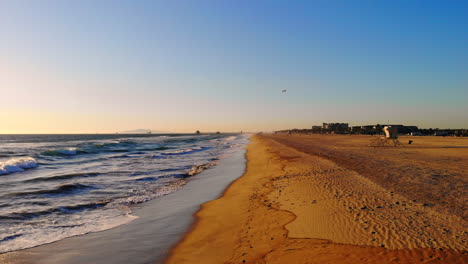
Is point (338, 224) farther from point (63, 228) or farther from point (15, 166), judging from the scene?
point (15, 166)

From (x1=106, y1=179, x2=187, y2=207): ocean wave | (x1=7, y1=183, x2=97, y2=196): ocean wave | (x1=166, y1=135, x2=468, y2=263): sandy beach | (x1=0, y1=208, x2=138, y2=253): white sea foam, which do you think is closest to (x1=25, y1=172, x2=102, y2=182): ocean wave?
(x1=7, y1=183, x2=97, y2=196): ocean wave

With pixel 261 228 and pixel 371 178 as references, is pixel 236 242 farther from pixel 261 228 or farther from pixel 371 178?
pixel 371 178

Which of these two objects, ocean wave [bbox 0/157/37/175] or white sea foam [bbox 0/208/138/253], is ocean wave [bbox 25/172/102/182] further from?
white sea foam [bbox 0/208/138/253]

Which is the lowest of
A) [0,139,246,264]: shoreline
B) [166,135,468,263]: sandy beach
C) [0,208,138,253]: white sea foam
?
[0,208,138,253]: white sea foam

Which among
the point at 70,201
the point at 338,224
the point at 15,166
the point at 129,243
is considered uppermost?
the point at 338,224

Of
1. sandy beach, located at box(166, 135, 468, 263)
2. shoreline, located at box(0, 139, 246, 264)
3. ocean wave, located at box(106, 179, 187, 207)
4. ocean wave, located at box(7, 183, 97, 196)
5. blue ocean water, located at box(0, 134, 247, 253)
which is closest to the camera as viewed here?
sandy beach, located at box(166, 135, 468, 263)

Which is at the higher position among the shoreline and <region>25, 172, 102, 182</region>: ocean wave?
the shoreline

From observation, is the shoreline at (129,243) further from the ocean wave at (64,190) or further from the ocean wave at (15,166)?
the ocean wave at (15,166)

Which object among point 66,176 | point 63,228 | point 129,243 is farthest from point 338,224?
point 66,176

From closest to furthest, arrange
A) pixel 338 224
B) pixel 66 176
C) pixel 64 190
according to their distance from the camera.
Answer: pixel 338 224
pixel 64 190
pixel 66 176

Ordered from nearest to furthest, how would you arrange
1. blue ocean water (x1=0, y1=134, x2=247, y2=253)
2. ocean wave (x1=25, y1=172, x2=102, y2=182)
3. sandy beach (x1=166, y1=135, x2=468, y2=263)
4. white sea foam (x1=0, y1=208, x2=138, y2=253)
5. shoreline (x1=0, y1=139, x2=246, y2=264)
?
sandy beach (x1=166, y1=135, x2=468, y2=263), shoreline (x1=0, y1=139, x2=246, y2=264), white sea foam (x1=0, y1=208, x2=138, y2=253), blue ocean water (x1=0, y1=134, x2=247, y2=253), ocean wave (x1=25, y1=172, x2=102, y2=182)

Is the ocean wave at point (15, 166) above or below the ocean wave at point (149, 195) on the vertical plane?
above

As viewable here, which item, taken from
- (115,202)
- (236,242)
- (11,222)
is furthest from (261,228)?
(11,222)

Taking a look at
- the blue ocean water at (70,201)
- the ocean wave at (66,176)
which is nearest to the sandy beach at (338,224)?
the blue ocean water at (70,201)
